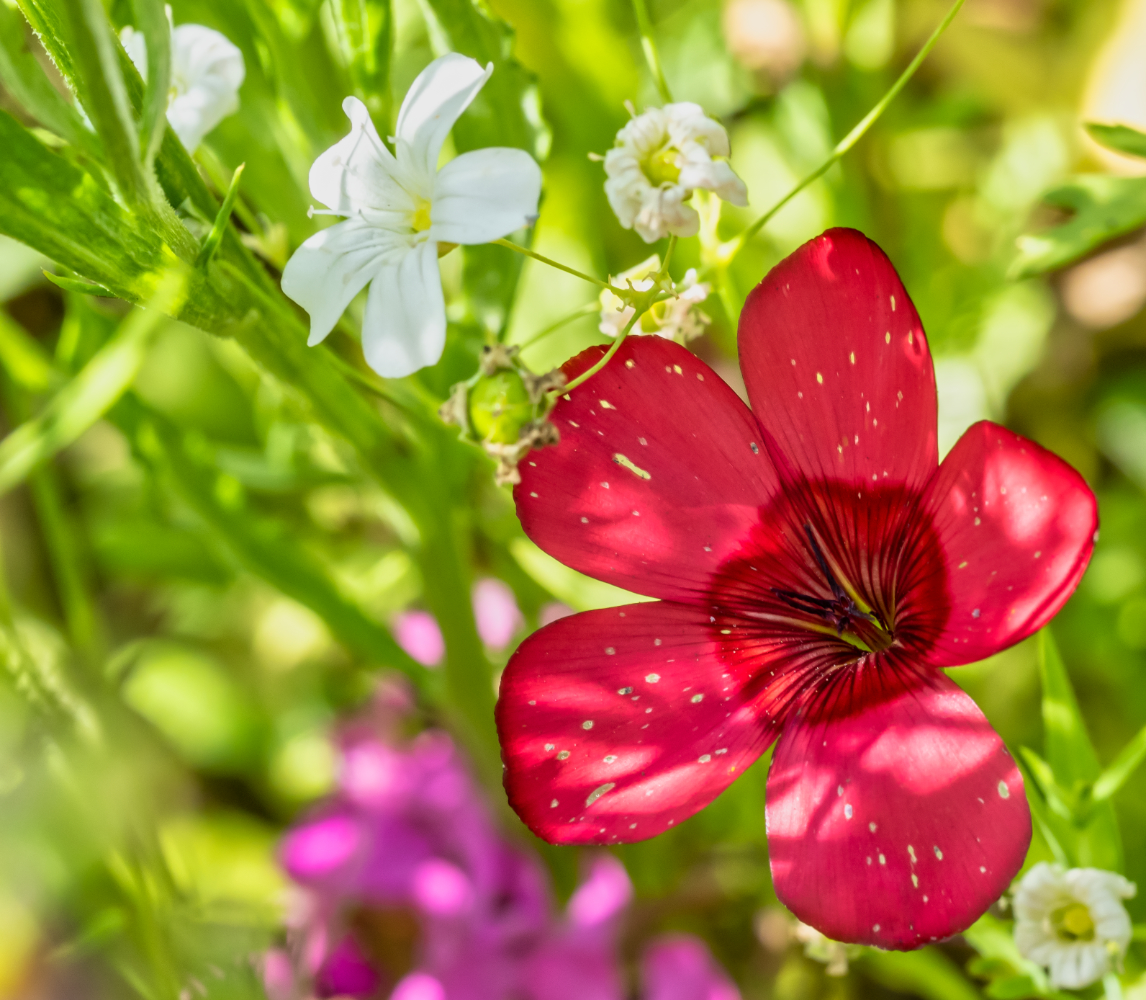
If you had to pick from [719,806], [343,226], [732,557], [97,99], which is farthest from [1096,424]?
[97,99]

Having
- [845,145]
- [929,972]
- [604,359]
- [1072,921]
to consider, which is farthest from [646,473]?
[929,972]

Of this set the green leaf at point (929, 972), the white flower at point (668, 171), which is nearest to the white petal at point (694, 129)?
the white flower at point (668, 171)

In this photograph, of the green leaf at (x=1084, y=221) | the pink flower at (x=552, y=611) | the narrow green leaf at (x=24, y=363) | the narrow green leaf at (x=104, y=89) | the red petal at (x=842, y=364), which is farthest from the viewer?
the pink flower at (x=552, y=611)

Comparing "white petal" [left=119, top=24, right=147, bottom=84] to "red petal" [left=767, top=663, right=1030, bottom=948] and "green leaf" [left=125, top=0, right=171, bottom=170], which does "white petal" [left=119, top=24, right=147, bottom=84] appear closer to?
"green leaf" [left=125, top=0, right=171, bottom=170]

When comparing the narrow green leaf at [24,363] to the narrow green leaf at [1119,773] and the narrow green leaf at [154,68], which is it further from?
the narrow green leaf at [1119,773]

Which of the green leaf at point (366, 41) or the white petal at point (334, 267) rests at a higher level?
the green leaf at point (366, 41)

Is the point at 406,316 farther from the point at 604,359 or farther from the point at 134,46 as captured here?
the point at 134,46

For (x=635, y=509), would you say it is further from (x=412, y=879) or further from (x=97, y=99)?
(x=412, y=879)
